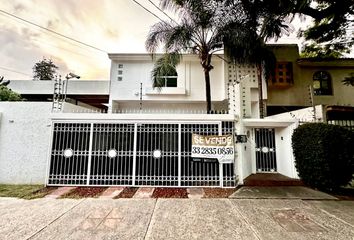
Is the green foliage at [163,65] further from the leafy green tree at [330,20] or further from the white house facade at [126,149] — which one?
the leafy green tree at [330,20]

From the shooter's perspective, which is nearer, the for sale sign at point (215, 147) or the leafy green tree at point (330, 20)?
the for sale sign at point (215, 147)

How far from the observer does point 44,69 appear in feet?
90.6

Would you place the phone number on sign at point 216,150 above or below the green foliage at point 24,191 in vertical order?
above

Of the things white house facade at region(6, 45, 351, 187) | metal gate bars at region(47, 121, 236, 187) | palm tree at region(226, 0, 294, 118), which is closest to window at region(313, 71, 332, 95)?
palm tree at region(226, 0, 294, 118)

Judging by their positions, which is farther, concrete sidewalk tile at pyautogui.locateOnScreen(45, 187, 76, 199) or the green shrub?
the green shrub

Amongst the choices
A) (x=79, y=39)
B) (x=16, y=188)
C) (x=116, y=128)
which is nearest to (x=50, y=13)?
(x=79, y=39)

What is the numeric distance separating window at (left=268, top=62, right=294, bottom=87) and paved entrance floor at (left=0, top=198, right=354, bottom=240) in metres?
9.12

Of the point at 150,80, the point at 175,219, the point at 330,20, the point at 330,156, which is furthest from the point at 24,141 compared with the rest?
the point at 330,20

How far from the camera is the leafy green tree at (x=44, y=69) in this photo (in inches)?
1070

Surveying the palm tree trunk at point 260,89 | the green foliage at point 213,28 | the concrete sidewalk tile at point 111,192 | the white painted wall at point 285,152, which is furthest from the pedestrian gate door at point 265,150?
the concrete sidewalk tile at point 111,192

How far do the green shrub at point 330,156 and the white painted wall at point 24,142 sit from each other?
1002 cm

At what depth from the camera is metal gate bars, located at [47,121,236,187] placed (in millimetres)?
7043

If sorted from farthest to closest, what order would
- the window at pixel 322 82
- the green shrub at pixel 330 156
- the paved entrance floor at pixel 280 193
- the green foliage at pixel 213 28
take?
the window at pixel 322 82 → the green foliage at pixel 213 28 → the green shrub at pixel 330 156 → the paved entrance floor at pixel 280 193

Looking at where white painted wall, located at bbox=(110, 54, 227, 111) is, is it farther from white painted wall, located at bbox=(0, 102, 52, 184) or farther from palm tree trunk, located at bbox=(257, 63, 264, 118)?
white painted wall, located at bbox=(0, 102, 52, 184)
